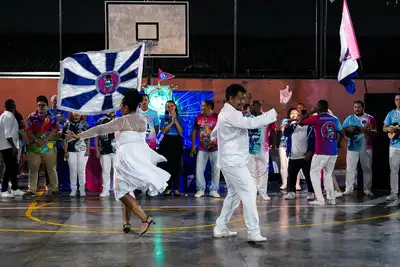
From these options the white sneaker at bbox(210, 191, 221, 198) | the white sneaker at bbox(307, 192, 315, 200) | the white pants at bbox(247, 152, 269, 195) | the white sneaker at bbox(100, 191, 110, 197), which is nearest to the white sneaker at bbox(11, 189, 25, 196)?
the white sneaker at bbox(100, 191, 110, 197)

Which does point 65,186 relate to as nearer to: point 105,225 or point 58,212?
point 58,212

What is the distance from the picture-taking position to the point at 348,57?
1402 centimetres

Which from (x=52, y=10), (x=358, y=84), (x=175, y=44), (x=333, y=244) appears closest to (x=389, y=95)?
(x=358, y=84)

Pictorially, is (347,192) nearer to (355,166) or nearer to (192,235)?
(355,166)

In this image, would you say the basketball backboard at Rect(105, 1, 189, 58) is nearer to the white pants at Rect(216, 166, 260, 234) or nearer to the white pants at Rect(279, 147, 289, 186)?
the white pants at Rect(279, 147, 289, 186)

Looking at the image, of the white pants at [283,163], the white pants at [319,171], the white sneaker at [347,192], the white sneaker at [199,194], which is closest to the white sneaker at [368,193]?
the white sneaker at [347,192]

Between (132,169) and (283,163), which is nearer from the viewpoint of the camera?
(132,169)

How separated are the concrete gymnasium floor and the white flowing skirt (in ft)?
2.19

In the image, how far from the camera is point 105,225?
9.83m

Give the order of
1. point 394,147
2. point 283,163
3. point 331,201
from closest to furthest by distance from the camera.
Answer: point 331,201 → point 394,147 → point 283,163

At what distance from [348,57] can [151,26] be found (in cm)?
502

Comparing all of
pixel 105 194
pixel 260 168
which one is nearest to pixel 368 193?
pixel 260 168

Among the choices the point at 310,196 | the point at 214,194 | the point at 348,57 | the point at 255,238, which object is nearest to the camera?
the point at 255,238

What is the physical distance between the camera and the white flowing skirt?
8.95 m
